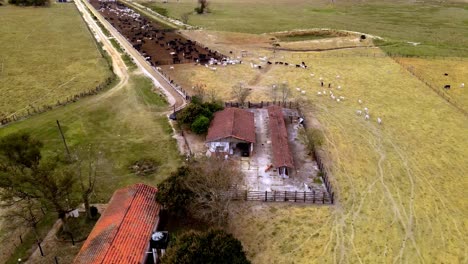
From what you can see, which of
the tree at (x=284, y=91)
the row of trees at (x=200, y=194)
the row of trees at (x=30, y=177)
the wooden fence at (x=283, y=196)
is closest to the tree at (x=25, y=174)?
the row of trees at (x=30, y=177)

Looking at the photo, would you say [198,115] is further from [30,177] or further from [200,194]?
[30,177]

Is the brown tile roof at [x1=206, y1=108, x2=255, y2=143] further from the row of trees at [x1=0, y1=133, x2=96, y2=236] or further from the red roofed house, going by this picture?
the row of trees at [x1=0, y1=133, x2=96, y2=236]

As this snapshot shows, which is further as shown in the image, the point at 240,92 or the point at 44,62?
the point at 44,62

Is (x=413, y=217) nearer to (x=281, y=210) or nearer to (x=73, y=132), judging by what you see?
(x=281, y=210)

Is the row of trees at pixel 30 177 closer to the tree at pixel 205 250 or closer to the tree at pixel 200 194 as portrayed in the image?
the tree at pixel 200 194

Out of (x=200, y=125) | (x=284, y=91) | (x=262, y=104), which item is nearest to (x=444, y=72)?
(x=284, y=91)

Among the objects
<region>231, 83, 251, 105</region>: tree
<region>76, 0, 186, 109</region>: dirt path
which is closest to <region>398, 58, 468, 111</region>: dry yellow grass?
<region>231, 83, 251, 105</region>: tree

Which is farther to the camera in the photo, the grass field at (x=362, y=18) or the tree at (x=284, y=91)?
the grass field at (x=362, y=18)
